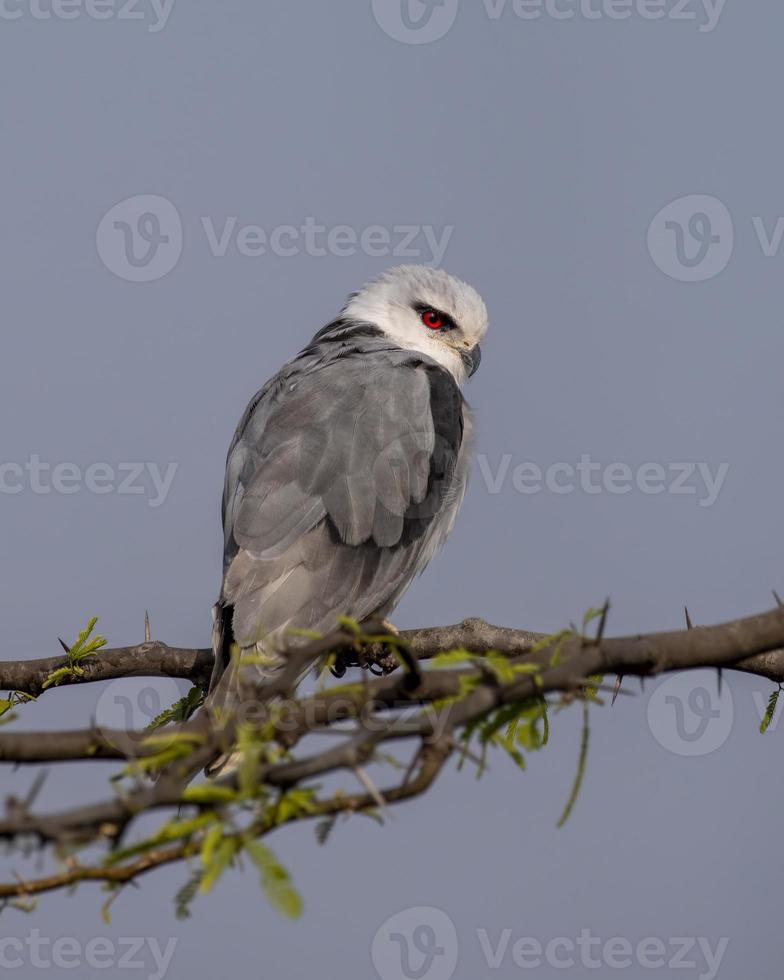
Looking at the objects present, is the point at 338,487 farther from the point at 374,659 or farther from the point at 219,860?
the point at 219,860

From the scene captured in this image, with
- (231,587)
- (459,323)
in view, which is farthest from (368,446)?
(459,323)

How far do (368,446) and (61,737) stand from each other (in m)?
3.87

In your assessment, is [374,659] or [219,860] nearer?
[219,860]

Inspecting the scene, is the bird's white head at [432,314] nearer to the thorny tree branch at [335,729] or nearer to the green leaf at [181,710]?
the green leaf at [181,710]

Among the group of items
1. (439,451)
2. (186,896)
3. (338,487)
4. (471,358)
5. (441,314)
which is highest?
(441,314)

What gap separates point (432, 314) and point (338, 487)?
2.33 meters

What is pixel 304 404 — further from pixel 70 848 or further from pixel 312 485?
pixel 70 848

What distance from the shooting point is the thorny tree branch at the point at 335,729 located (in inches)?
64.1

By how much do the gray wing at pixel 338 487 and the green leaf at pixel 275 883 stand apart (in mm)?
3024

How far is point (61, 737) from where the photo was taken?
1879mm

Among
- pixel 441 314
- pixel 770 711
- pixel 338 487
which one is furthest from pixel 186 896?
pixel 441 314

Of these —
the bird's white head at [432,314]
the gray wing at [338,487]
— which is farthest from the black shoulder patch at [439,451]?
the bird's white head at [432,314]

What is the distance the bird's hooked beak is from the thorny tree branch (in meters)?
5.36

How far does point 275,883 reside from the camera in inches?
64.9
